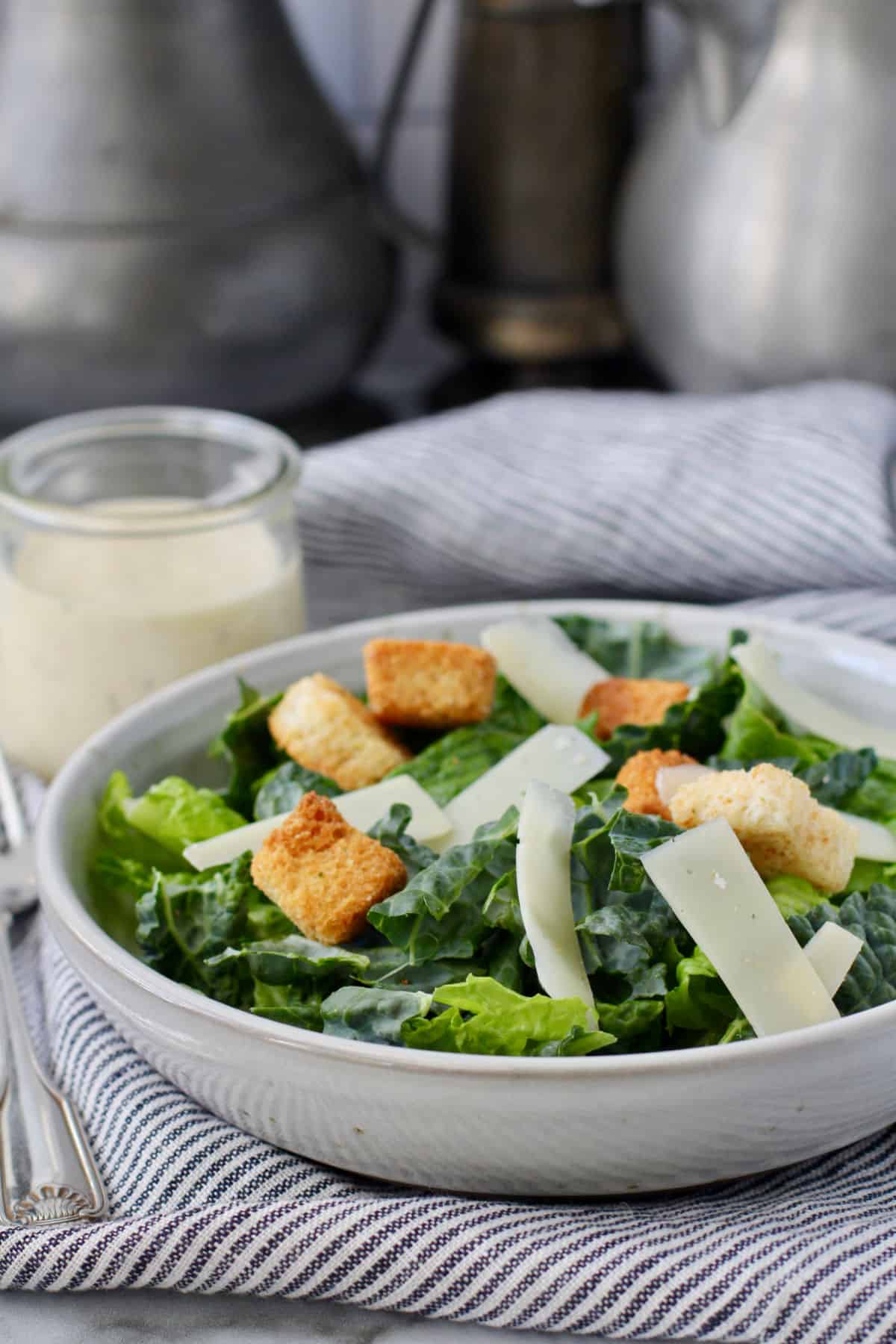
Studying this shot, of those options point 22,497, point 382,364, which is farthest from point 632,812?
point 382,364

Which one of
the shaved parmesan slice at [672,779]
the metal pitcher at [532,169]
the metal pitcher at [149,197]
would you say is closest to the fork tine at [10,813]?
the shaved parmesan slice at [672,779]

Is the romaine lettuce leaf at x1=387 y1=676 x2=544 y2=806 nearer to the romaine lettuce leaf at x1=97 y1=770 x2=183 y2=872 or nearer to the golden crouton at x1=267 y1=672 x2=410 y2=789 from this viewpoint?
the golden crouton at x1=267 y1=672 x2=410 y2=789

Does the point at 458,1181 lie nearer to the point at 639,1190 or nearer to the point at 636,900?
the point at 639,1190

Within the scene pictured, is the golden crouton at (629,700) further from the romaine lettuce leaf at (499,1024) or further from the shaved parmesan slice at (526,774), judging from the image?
the romaine lettuce leaf at (499,1024)

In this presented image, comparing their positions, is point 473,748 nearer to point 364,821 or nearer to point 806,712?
point 364,821

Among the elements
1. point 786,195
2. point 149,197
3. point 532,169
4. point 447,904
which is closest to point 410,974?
point 447,904

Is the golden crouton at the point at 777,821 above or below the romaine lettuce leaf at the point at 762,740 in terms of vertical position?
above
